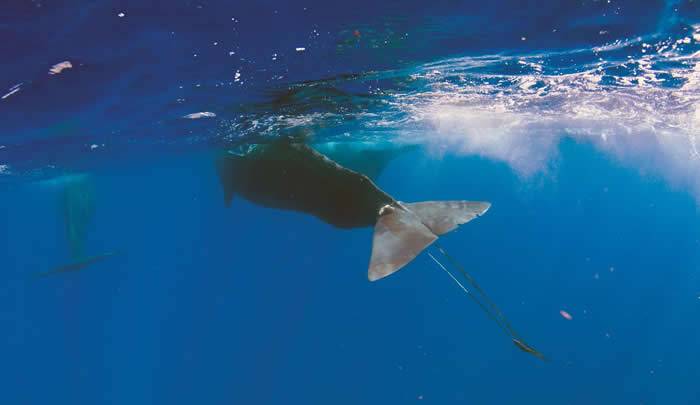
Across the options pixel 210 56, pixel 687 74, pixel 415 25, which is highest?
pixel 415 25

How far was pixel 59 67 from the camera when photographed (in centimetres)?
682

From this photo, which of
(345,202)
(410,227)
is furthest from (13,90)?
(410,227)

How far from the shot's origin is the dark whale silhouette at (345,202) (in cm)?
580

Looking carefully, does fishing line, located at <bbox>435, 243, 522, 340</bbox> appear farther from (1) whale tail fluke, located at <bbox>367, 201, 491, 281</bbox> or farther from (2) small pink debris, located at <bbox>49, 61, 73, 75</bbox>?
(2) small pink debris, located at <bbox>49, 61, 73, 75</bbox>

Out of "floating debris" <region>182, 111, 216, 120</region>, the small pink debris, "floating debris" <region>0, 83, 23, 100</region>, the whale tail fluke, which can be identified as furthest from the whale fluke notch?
"floating debris" <region>182, 111, 216, 120</region>

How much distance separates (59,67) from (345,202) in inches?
219

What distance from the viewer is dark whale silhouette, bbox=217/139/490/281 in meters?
5.80

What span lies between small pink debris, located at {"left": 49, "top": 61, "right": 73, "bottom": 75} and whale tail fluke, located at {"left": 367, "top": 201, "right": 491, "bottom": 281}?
5926 mm

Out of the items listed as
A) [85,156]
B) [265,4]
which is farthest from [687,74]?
[85,156]

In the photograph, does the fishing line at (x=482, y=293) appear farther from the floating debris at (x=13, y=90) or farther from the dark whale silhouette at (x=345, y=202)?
the floating debris at (x=13, y=90)

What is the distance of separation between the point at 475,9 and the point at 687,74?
8.60 metres

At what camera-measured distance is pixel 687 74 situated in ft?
34.5

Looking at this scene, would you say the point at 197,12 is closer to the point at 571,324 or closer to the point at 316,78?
the point at 316,78

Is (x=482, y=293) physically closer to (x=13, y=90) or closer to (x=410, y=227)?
(x=410, y=227)
